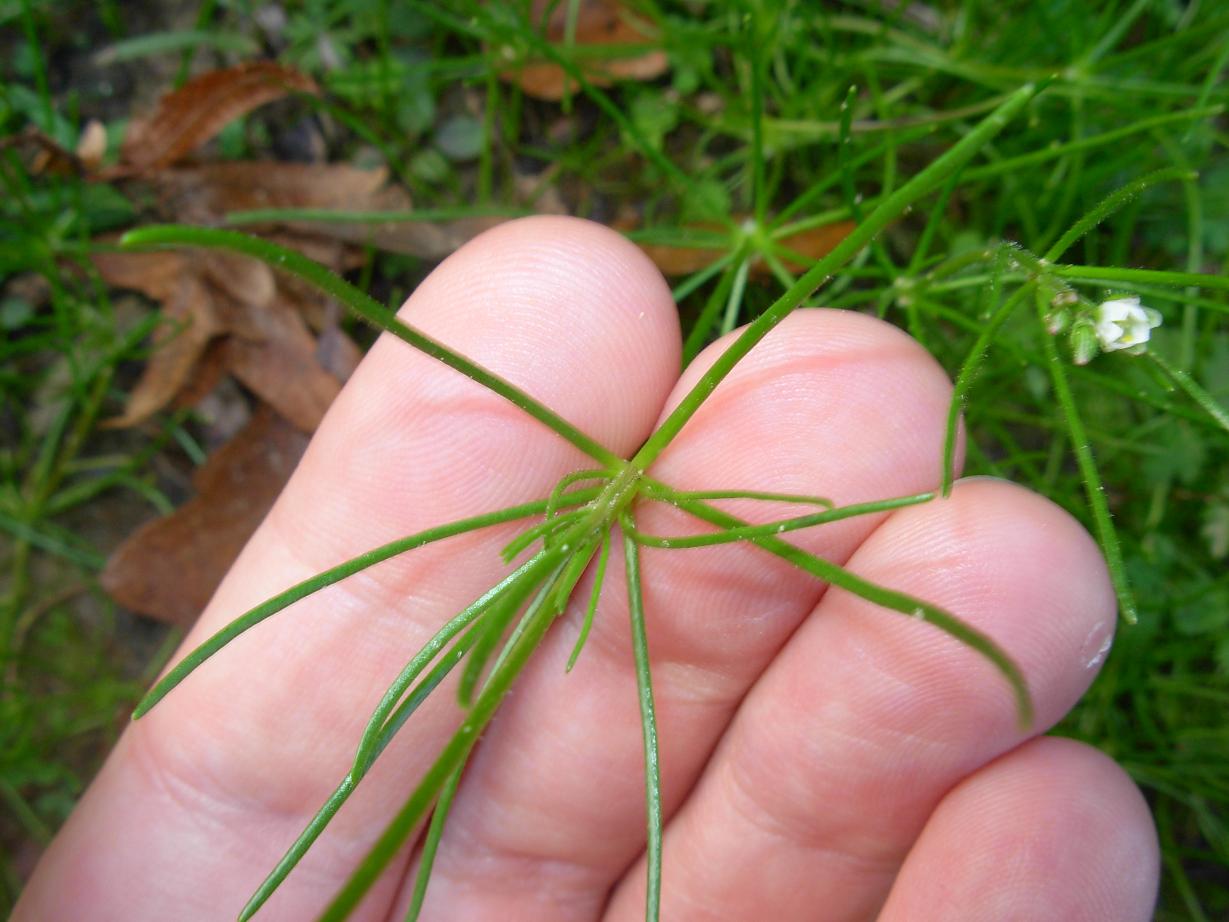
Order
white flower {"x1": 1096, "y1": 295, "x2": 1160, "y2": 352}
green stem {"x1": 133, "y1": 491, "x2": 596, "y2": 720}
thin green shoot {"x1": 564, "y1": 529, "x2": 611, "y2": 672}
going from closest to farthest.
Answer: white flower {"x1": 1096, "y1": 295, "x2": 1160, "y2": 352}, green stem {"x1": 133, "y1": 491, "x2": 596, "y2": 720}, thin green shoot {"x1": 564, "y1": 529, "x2": 611, "y2": 672}

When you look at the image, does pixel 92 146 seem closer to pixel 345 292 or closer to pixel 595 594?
pixel 345 292

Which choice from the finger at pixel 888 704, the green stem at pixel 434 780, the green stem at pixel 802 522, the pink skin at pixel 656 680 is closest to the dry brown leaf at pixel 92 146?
the pink skin at pixel 656 680

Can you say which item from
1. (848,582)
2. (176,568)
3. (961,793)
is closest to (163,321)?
(176,568)

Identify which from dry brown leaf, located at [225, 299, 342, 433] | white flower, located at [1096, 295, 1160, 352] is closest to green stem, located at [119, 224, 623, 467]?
white flower, located at [1096, 295, 1160, 352]

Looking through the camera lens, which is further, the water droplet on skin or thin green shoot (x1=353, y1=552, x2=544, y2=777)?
the water droplet on skin

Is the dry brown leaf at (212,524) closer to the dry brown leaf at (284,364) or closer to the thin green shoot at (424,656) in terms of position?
the dry brown leaf at (284,364)

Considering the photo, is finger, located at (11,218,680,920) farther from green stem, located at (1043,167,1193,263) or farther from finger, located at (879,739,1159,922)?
finger, located at (879,739,1159,922)
